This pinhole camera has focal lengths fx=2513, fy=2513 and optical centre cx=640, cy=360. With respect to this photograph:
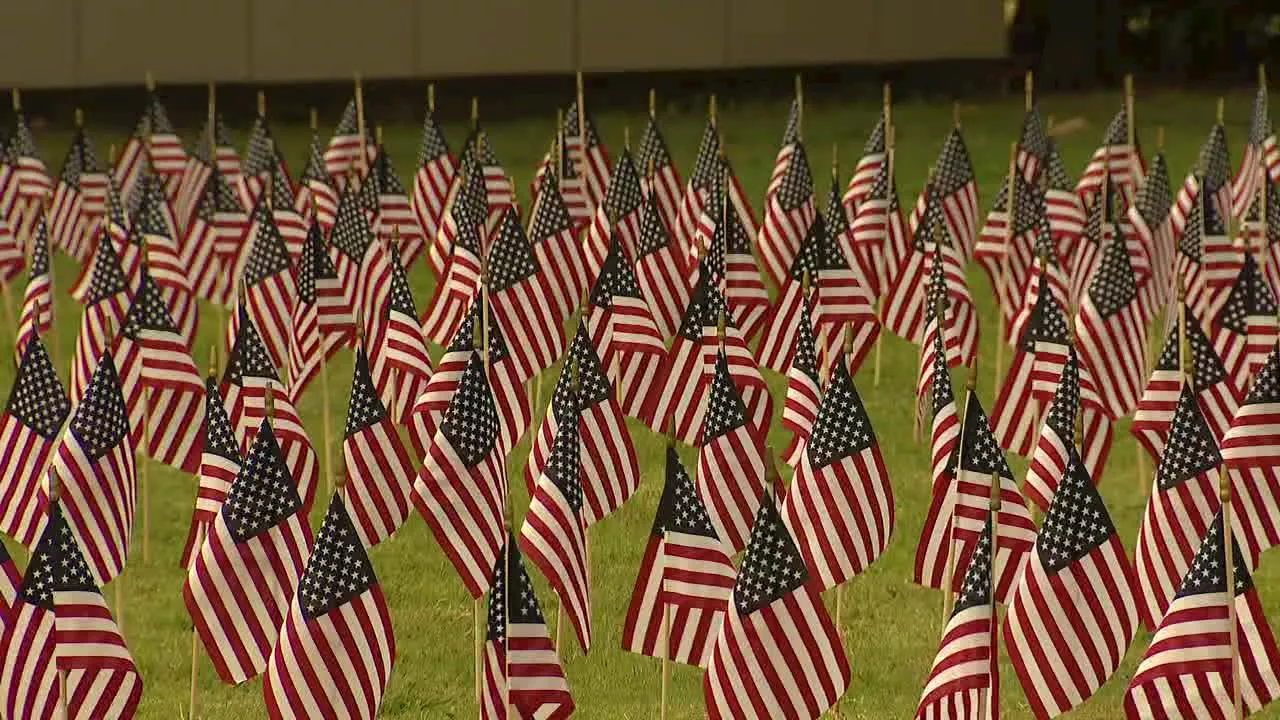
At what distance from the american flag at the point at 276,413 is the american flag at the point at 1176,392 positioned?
5.79m

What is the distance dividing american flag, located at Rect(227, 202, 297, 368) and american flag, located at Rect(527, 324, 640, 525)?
5.64 m

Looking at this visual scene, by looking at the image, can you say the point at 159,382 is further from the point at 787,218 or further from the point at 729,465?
the point at 787,218

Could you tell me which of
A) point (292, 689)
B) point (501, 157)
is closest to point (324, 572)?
point (292, 689)

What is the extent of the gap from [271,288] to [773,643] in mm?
10471

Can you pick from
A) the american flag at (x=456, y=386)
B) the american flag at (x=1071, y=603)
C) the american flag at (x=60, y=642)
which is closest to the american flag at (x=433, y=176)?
the american flag at (x=456, y=386)

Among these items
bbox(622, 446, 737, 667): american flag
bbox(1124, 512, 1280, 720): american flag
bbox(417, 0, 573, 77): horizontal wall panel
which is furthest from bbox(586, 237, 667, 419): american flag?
bbox(417, 0, 573, 77): horizontal wall panel

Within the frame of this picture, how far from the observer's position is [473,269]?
21.4m

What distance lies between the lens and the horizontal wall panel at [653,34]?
44.6m

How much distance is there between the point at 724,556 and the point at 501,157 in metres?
26.6

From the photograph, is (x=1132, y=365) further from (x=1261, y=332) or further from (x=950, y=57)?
(x=950, y=57)

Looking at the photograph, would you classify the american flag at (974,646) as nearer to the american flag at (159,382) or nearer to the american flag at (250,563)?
the american flag at (250,563)

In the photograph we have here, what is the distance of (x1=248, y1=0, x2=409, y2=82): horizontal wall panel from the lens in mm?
42562

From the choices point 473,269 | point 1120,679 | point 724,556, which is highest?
point 473,269

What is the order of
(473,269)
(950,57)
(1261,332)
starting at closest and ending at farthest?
(1261,332) → (473,269) → (950,57)
